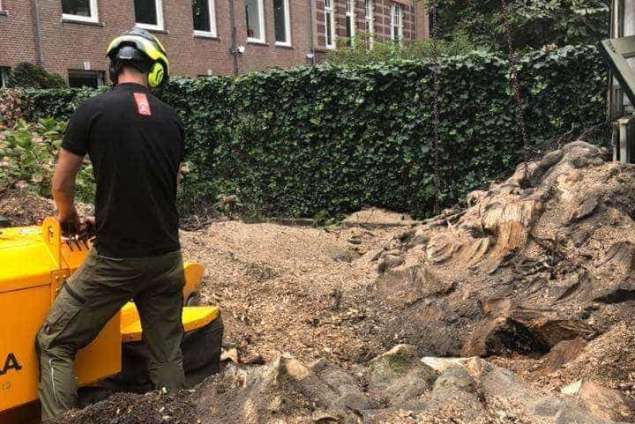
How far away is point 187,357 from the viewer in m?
3.49

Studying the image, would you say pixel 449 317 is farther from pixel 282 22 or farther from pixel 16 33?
pixel 282 22

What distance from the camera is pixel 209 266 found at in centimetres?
589

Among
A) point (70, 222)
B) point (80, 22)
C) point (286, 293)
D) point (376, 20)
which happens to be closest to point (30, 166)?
point (286, 293)

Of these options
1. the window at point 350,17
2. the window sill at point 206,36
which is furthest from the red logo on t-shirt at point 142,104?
the window at point 350,17

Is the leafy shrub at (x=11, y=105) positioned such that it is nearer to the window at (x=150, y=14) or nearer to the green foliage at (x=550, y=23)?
the green foliage at (x=550, y=23)

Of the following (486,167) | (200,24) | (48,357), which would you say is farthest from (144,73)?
(200,24)

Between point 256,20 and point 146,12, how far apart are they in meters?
5.82

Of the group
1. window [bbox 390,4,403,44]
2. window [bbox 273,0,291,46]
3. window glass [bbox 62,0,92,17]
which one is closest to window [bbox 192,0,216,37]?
window [bbox 273,0,291,46]

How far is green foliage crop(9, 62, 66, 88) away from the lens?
1616cm

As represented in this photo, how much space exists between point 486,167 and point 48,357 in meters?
7.09

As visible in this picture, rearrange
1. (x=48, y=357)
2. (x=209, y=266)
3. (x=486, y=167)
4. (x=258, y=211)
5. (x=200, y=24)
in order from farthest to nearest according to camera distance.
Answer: (x=200, y=24) → (x=258, y=211) → (x=486, y=167) → (x=209, y=266) → (x=48, y=357)

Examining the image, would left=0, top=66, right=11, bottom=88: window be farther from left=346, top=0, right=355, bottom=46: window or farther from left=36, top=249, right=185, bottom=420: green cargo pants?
left=346, top=0, right=355, bottom=46: window

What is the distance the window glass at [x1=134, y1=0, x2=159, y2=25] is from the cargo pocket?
20.1m

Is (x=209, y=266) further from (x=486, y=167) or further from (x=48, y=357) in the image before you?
(x=486, y=167)
